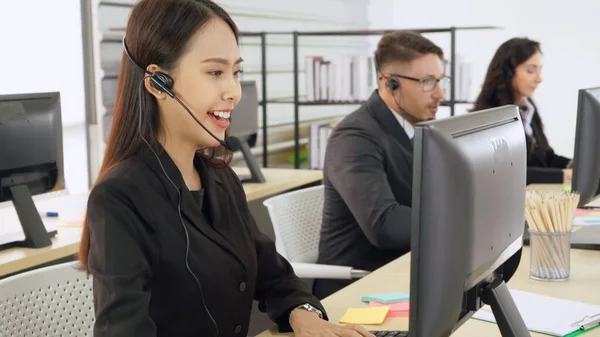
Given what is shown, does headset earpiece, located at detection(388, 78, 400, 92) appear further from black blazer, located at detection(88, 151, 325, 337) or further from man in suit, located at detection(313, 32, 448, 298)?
black blazer, located at detection(88, 151, 325, 337)

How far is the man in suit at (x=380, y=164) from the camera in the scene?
247 cm

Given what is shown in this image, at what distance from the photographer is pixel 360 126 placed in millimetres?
2615

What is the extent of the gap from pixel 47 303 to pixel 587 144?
1378 mm

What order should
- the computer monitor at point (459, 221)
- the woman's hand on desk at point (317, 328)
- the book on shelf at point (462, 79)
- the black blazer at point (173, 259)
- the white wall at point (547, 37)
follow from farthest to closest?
A: 1. the white wall at point (547, 37)
2. the book on shelf at point (462, 79)
3. the woman's hand on desk at point (317, 328)
4. the black blazer at point (173, 259)
5. the computer monitor at point (459, 221)

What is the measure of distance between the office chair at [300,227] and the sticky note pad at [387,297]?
0.62 m

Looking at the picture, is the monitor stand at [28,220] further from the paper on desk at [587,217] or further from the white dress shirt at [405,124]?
the paper on desk at [587,217]

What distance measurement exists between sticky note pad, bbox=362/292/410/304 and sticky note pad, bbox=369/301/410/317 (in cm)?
2

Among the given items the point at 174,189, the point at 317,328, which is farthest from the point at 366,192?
the point at 174,189

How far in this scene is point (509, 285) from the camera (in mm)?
1918

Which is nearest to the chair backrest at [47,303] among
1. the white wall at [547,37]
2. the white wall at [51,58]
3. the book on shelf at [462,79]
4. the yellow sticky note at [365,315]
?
the yellow sticky note at [365,315]

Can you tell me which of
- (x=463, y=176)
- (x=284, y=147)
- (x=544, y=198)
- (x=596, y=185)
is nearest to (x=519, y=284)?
(x=544, y=198)

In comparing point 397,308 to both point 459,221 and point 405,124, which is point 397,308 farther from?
point 405,124

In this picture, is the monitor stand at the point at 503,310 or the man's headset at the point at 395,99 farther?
the man's headset at the point at 395,99

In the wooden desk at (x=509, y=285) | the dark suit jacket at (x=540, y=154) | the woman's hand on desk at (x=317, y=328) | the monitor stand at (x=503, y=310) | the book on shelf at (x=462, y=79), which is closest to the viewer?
the monitor stand at (x=503, y=310)
